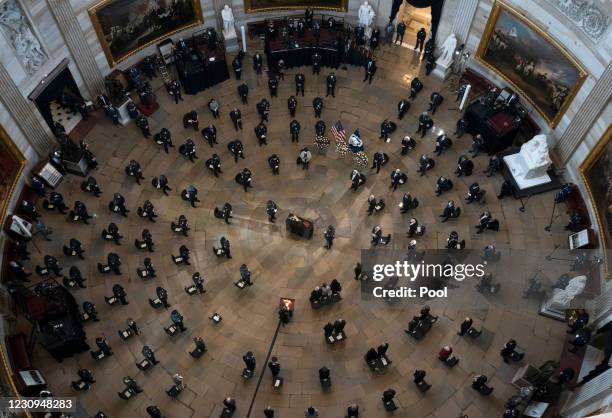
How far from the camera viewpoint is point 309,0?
29.8 m

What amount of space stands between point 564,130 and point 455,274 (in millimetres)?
7780

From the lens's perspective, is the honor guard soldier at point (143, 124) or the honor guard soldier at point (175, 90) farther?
the honor guard soldier at point (175, 90)

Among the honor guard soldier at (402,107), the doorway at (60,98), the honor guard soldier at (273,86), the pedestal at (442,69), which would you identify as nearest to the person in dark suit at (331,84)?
the honor guard soldier at (273,86)

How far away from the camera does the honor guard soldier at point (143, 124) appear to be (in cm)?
2567

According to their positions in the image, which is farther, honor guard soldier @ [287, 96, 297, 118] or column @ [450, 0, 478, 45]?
honor guard soldier @ [287, 96, 297, 118]

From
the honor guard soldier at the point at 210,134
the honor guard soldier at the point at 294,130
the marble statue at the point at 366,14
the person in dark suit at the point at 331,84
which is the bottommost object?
the honor guard soldier at the point at 210,134

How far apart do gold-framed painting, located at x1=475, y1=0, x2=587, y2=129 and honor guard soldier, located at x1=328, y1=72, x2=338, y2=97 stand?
22.8 feet

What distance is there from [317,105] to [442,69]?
682 centimetres

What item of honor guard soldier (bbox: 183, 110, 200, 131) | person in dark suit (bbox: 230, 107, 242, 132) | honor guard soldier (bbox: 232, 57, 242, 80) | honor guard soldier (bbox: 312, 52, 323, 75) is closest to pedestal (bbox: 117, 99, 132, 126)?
honor guard soldier (bbox: 183, 110, 200, 131)

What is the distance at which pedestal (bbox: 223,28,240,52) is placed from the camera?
29094mm

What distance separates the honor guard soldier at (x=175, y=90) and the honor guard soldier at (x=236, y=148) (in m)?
3.91

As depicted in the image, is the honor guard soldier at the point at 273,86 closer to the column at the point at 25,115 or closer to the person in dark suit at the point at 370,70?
the person in dark suit at the point at 370,70

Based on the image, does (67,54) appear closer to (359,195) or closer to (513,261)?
(359,195)

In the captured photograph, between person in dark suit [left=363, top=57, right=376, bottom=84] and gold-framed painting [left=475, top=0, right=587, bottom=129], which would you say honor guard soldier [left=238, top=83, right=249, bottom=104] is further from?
gold-framed painting [left=475, top=0, right=587, bottom=129]
